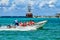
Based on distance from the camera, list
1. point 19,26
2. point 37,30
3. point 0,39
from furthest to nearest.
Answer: point 37,30 → point 19,26 → point 0,39

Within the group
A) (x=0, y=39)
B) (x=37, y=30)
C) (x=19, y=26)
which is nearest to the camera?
(x=0, y=39)

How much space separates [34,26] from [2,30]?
16.6ft

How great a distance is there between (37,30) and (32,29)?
1.64 meters

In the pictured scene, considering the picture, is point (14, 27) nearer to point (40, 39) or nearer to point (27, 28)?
point (27, 28)

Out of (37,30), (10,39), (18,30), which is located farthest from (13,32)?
(10,39)

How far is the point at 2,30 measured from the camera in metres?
47.8

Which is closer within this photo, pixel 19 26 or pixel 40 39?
pixel 40 39

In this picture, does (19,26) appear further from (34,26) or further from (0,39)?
(0,39)

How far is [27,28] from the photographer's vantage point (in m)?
46.9

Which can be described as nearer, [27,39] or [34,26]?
[27,39]

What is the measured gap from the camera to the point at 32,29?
4800 centimetres

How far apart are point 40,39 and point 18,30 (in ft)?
32.4

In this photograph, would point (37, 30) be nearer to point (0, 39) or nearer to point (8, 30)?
point (8, 30)

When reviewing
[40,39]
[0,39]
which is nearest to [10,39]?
[0,39]
